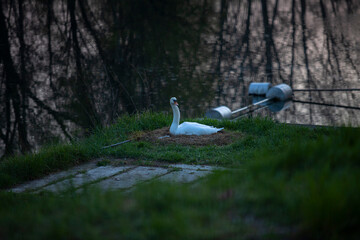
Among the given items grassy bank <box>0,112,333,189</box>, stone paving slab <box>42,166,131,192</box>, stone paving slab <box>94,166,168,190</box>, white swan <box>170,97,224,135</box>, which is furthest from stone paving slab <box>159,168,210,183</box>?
white swan <box>170,97,224,135</box>

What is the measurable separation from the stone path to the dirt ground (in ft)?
3.69

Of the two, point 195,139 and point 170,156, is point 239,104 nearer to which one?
point 195,139

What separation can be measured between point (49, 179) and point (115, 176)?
98 cm

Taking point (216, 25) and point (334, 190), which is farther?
point (216, 25)

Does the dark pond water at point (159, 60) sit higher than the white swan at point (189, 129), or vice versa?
the dark pond water at point (159, 60)

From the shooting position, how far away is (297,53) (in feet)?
55.6

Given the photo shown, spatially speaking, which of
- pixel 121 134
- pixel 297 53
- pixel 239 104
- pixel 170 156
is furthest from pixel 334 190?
pixel 297 53

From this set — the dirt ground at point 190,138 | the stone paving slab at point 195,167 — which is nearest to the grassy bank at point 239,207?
the stone paving slab at point 195,167

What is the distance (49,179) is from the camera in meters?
5.81

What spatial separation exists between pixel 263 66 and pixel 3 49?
33.1 feet

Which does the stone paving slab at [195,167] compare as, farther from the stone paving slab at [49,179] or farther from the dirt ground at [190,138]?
the stone paving slab at [49,179]

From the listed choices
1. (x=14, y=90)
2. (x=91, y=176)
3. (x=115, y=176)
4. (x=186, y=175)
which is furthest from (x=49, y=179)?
(x=14, y=90)

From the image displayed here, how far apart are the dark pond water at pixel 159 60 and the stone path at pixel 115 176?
370 centimetres

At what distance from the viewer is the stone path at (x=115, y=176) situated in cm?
526
